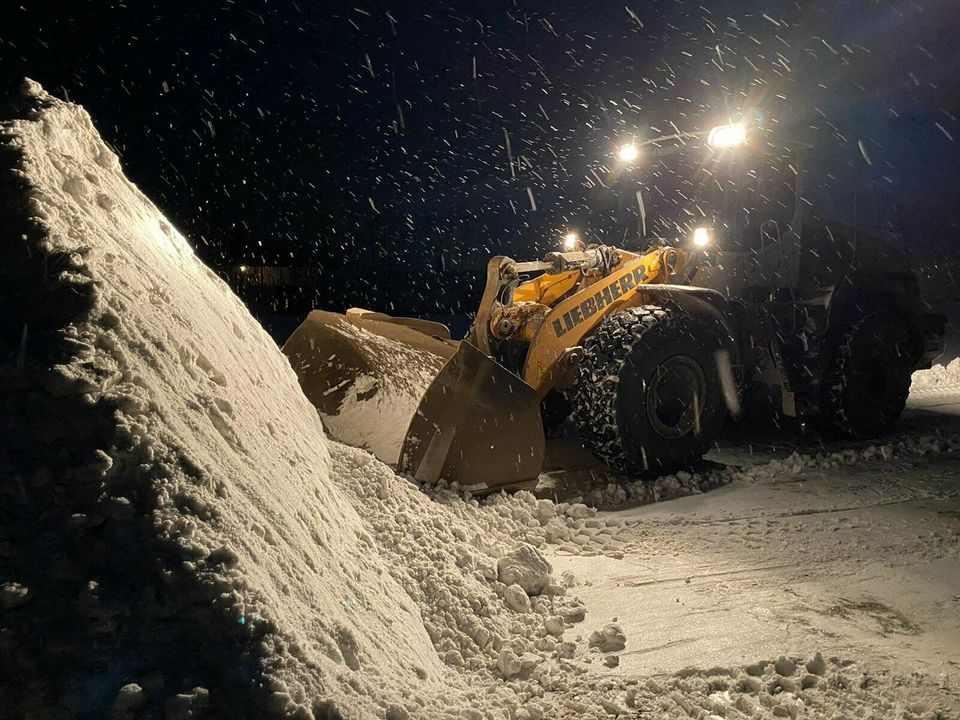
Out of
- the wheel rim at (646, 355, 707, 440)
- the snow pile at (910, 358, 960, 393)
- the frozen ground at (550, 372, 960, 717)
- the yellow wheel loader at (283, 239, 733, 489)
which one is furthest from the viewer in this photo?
the snow pile at (910, 358, 960, 393)

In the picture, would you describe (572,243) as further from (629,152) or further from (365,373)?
(365,373)

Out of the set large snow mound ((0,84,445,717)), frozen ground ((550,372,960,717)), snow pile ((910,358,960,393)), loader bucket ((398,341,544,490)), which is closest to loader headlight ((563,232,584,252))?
loader bucket ((398,341,544,490))

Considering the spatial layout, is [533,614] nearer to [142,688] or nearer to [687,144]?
[142,688]

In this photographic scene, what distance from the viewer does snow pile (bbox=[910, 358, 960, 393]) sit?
10.0m

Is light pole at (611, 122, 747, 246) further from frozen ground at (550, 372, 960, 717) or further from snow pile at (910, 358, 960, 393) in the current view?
snow pile at (910, 358, 960, 393)

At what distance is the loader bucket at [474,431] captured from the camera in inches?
173

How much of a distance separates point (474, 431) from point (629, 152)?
3.57 meters

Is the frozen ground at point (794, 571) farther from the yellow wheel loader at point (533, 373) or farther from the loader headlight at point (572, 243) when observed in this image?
the loader headlight at point (572, 243)

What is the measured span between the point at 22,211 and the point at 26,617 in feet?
4.18

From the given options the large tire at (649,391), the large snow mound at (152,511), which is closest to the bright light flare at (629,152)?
the large tire at (649,391)

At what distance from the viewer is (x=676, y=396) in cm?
530

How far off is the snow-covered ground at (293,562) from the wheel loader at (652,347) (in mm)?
657

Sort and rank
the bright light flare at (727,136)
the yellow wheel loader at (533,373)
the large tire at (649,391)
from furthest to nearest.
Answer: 1. the bright light flare at (727,136)
2. the large tire at (649,391)
3. the yellow wheel loader at (533,373)

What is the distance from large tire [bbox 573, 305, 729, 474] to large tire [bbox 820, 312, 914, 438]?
192 cm
